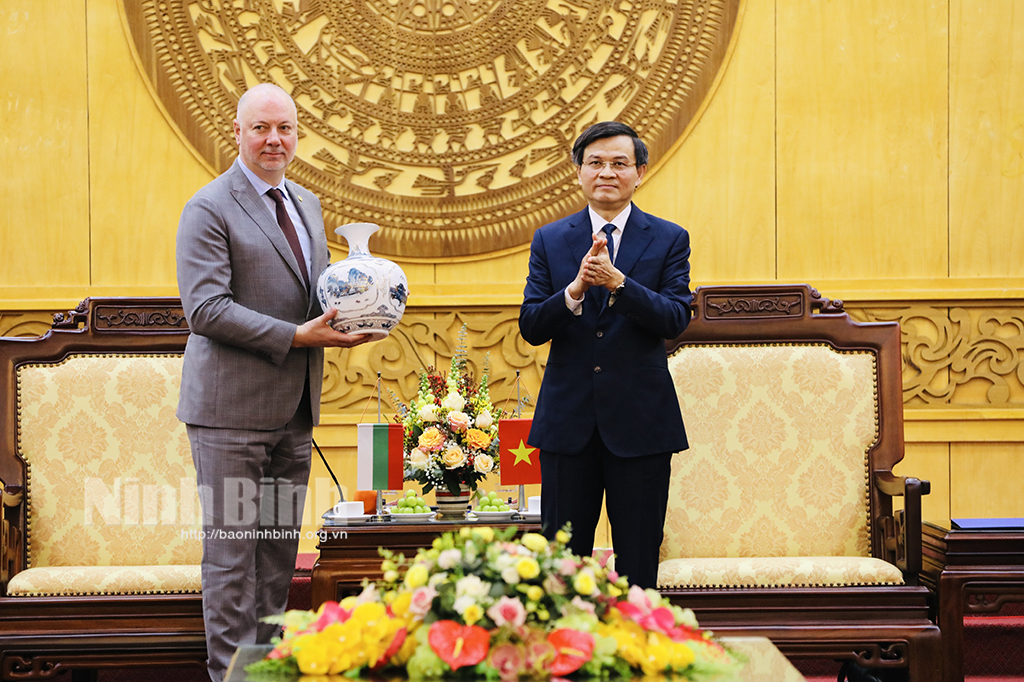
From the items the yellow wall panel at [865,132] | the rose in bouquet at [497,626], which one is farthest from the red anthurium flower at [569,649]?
the yellow wall panel at [865,132]

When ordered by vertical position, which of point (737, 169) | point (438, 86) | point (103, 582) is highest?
point (438, 86)

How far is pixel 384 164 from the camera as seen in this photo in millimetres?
3270

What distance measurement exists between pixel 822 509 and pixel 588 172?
1226 millimetres

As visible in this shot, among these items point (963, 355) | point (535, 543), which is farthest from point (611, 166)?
point (963, 355)

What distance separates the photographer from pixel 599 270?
1819 millimetres

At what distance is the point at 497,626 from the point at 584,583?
131mm

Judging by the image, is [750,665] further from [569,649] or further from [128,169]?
[128,169]

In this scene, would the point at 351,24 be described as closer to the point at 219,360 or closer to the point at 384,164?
the point at 384,164

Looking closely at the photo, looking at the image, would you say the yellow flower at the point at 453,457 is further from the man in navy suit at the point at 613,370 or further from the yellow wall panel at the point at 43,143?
the yellow wall panel at the point at 43,143

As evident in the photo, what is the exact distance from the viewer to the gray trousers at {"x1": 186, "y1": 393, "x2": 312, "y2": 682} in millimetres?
1994

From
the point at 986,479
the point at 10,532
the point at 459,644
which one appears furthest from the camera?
the point at 986,479

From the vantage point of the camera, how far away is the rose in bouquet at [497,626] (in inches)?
45.9

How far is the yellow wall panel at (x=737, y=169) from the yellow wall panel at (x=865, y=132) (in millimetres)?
61

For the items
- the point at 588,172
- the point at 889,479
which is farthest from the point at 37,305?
the point at 889,479
